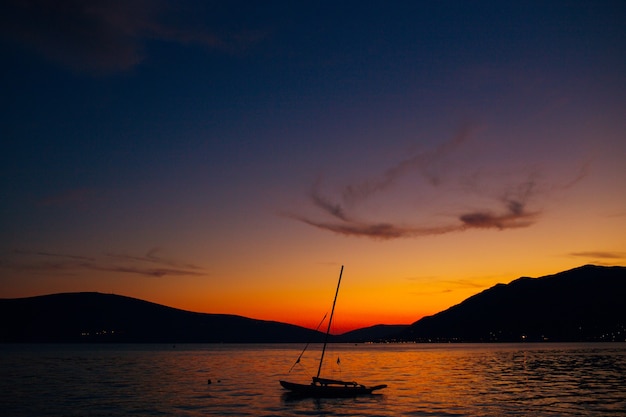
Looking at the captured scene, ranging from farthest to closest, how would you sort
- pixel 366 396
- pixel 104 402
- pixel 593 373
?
pixel 593 373, pixel 366 396, pixel 104 402

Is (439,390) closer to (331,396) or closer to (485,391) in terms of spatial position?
(485,391)

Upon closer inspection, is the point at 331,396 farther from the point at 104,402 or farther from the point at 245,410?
the point at 104,402

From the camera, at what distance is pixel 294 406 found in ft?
219

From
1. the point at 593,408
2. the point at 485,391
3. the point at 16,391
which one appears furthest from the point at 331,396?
the point at 16,391

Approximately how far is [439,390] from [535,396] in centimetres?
1560

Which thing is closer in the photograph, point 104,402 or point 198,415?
point 198,415

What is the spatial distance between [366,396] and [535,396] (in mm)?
23351

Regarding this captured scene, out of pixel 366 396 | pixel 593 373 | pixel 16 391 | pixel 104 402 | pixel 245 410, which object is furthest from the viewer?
pixel 593 373

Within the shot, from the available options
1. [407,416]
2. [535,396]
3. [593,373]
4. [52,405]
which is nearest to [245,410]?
[407,416]

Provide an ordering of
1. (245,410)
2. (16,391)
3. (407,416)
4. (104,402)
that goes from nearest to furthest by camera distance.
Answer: (407,416) < (245,410) < (104,402) < (16,391)

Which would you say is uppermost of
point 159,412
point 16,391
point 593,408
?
point 593,408

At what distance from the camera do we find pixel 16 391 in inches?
3231

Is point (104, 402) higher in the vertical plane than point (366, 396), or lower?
lower

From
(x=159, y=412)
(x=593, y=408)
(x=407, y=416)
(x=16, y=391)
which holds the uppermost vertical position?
(x=593, y=408)
